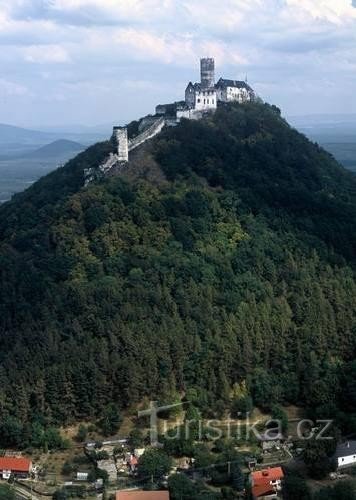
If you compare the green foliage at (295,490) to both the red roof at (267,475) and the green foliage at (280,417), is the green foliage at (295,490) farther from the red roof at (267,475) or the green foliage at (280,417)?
the green foliage at (280,417)

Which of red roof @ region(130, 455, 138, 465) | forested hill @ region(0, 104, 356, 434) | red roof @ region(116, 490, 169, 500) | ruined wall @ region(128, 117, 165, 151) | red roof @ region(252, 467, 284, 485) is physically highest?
ruined wall @ region(128, 117, 165, 151)

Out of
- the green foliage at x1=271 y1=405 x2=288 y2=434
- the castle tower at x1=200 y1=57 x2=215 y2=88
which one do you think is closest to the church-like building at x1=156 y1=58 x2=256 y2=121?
the castle tower at x1=200 y1=57 x2=215 y2=88

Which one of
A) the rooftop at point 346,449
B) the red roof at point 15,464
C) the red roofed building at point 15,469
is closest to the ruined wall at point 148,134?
A: the red roof at point 15,464

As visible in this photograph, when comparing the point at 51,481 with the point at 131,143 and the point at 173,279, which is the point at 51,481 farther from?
the point at 131,143

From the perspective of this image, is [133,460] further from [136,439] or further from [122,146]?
[122,146]

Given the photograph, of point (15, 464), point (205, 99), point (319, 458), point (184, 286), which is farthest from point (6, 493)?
point (205, 99)

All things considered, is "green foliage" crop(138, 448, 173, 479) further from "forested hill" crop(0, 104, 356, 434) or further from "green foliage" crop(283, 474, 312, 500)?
"forested hill" crop(0, 104, 356, 434)
